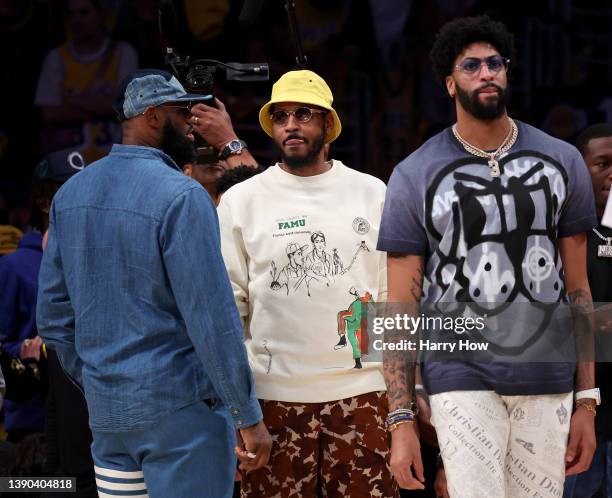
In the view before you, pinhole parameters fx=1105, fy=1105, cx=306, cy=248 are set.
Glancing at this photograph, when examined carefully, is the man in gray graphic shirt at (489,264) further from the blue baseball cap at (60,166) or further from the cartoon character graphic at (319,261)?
the blue baseball cap at (60,166)

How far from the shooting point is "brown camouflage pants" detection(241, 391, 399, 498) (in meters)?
3.74

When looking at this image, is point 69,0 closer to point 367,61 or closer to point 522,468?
point 367,61

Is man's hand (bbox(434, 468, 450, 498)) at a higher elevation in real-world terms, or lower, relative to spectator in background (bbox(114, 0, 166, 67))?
lower

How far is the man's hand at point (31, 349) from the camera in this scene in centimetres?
463

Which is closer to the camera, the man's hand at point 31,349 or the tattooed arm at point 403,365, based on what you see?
the tattooed arm at point 403,365

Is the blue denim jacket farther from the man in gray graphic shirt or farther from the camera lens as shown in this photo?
the camera lens

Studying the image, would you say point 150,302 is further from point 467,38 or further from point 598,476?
point 598,476

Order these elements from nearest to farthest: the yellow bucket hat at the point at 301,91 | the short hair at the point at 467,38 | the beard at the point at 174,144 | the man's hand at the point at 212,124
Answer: the short hair at the point at 467,38, the beard at the point at 174,144, the yellow bucket hat at the point at 301,91, the man's hand at the point at 212,124

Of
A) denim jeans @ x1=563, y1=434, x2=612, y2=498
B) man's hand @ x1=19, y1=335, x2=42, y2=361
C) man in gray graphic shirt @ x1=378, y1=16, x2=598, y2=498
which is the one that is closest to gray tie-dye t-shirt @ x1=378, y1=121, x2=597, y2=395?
man in gray graphic shirt @ x1=378, y1=16, x2=598, y2=498

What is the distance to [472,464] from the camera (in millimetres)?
3010

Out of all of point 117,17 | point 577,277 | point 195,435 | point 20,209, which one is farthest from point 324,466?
point 117,17

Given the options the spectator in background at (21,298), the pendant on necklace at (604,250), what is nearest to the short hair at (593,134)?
the pendant on necklace at (604,250)

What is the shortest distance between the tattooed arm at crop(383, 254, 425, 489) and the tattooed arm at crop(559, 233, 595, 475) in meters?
0.42

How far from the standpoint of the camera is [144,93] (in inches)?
131
